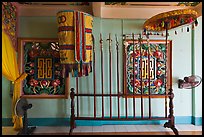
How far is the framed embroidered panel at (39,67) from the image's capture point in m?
3.60

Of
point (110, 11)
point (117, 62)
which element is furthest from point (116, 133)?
point (110, 11)

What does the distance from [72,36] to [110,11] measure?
1.11m

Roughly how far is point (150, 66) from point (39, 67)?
2.05 m

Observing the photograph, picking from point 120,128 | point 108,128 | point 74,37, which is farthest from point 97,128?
point 74,37

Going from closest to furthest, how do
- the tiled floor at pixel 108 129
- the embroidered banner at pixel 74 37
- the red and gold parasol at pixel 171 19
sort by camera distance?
the red and gold parasol at pixel 171 19, the embroidered banner at pixel 74 37, the tiled floor at pixel 108 129

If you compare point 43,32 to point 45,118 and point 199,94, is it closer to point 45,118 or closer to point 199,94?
point 45,118

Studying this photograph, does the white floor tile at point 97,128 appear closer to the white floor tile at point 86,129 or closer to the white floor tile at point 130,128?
the white floor tile at point 86,129

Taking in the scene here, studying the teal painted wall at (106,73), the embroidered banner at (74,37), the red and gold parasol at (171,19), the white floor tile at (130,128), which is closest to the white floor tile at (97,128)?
the teal painted wall at (106,73)

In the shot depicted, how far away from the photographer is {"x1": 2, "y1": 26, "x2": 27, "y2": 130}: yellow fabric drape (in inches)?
115

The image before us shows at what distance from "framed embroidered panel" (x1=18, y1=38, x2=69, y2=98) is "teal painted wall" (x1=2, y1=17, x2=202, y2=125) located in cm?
11

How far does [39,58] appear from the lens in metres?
3.60

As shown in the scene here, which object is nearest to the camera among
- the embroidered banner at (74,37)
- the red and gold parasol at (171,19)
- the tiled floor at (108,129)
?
the red and gold parasol at (171,19)

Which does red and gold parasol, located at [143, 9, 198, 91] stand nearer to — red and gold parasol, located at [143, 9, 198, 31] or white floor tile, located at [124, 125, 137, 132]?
red and gold parasol, located at [143, 9, 198, 31]

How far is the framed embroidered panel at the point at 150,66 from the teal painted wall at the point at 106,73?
0.43 ft
